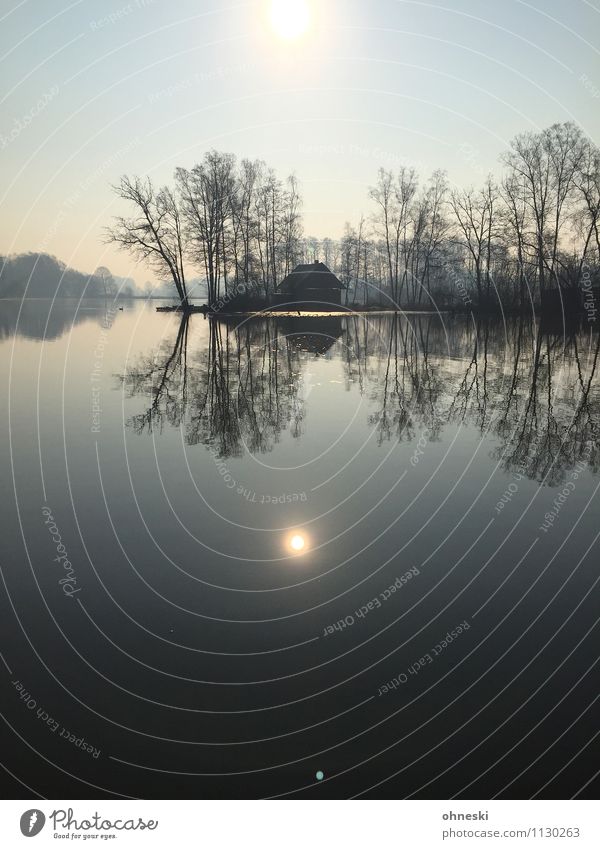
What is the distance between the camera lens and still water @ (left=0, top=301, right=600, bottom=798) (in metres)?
4.95

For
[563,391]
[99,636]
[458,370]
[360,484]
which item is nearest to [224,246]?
[458,370]

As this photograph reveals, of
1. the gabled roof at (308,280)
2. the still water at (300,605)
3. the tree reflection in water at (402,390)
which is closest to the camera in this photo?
the still water at (300,605)

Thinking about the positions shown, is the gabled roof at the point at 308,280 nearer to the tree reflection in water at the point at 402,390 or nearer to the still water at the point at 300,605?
the tree reflection in water at the point at 402,390

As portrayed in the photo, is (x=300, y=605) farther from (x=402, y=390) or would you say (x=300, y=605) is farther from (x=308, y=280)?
(x=308, y=280)

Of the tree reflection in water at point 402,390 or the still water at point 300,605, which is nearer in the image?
the still water at point 300,605

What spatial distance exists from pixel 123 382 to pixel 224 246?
54144 millimetres

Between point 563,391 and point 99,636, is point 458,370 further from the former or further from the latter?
point 99,636

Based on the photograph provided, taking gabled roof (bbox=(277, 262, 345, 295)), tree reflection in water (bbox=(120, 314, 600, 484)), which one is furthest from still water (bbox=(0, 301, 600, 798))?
gabled roof (bbox=(277, 262, 345, 295))

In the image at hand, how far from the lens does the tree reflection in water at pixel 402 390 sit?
47.7ft

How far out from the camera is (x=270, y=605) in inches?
281

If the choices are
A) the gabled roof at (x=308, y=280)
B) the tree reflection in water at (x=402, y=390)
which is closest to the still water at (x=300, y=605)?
the tree reflection in water at (x=402, y=390)

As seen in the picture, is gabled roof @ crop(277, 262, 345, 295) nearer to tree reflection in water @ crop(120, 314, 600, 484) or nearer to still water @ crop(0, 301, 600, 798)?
tree reflection in water @ crop(120, 314, 600, 484)

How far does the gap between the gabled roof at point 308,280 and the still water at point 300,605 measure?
68.9 m

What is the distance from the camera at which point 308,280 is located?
3273 inches
